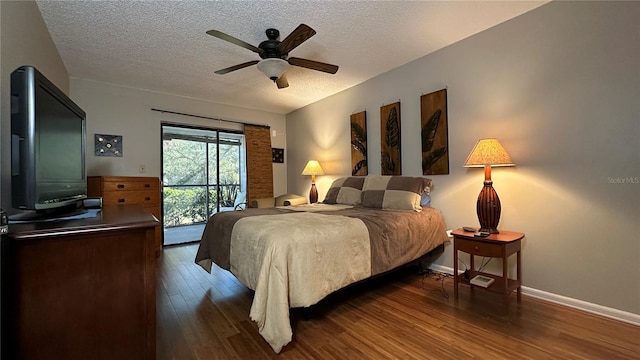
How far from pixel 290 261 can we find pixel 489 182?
1.77 meters

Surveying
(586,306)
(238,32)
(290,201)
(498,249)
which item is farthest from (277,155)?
(586,306)

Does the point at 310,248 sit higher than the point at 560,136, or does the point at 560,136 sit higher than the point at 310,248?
the point at 560,136

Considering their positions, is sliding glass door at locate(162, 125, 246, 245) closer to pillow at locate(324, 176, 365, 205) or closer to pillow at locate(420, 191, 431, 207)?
pillow at locate(324, 176, 365, 205)

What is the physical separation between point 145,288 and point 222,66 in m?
2.75

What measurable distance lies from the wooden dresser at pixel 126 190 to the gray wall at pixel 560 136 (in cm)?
366

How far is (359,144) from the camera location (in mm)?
3801

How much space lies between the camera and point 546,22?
2150mm

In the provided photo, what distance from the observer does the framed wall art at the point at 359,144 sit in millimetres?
3730

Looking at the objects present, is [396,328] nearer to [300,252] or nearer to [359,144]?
[300,252]

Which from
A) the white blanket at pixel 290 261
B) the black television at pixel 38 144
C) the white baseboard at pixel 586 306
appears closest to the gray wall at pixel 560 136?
the white baseboard at pixel 586 306

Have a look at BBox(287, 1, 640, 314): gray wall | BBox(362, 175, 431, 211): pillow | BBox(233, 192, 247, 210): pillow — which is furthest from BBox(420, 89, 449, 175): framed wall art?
BBox(233, 192, 247, 210): pillow

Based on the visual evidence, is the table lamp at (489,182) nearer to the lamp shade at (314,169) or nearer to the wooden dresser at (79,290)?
the wooden dresser at (79,290)

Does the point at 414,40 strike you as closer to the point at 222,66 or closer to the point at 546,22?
the point at 546,22

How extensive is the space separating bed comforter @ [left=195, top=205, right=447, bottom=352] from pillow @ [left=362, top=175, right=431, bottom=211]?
0.17 m
